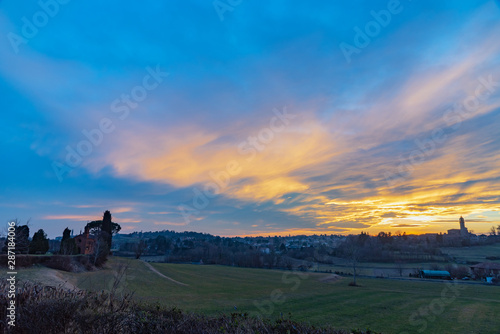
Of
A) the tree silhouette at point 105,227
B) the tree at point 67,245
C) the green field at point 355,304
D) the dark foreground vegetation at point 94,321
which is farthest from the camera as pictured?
the tree silhouette at point 105,227

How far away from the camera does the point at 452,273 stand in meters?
76.9

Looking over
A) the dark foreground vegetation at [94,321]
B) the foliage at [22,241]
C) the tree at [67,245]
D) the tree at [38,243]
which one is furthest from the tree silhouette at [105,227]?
the dark foreground vegetation at [94,321]

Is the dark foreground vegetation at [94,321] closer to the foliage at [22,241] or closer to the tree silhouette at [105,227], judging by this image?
the foliage at [22,241]

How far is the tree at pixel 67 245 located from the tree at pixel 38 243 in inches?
124

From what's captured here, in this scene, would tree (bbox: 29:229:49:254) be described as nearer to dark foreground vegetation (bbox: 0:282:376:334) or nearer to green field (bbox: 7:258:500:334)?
green field (bbox: 7:258:500:334)

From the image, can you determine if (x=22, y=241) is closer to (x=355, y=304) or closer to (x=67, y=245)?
(x=67, y=245)

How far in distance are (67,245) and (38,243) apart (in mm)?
6420

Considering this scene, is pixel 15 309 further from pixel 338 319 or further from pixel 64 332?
pixel 338 319

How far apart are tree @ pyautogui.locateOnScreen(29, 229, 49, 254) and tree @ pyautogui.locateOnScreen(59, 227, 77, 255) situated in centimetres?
316

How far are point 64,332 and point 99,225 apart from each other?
7439 centimetres

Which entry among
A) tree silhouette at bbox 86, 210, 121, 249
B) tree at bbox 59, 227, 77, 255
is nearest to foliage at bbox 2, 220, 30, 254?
tree at bbox 59, 227, 77, 255

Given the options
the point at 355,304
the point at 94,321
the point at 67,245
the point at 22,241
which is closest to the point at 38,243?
the point at 67,245

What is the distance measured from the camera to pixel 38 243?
5100 centimetres

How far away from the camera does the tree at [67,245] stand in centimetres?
5556
